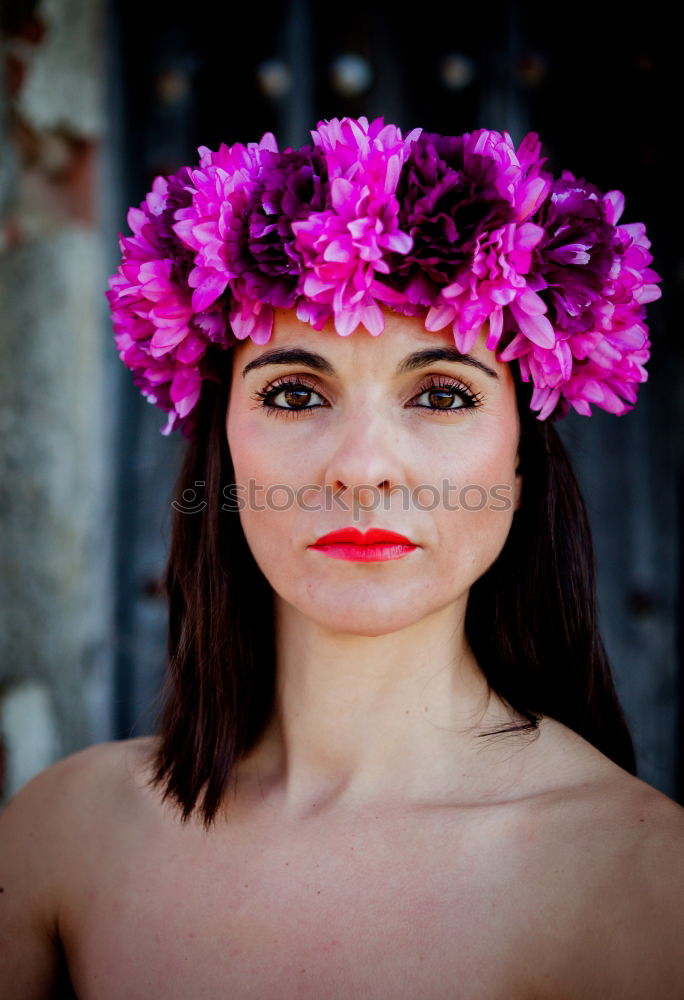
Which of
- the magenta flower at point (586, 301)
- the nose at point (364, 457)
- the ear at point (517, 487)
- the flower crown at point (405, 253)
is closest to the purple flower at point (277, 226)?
the flower crown at point (405, 253)

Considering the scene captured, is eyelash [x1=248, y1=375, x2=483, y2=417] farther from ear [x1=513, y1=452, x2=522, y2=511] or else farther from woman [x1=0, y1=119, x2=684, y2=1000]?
ear [x1=513, y1=452, x2=522, y2=511]

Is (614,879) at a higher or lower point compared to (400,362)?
lower

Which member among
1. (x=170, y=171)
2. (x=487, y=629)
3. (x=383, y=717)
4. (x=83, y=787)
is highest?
(x=170, y=171)

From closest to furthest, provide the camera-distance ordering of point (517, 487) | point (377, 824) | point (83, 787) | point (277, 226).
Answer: point (277, 226) < point (377, 824) < point (517, 487) < point (83, 787)

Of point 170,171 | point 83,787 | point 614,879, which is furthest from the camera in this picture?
point 170,171

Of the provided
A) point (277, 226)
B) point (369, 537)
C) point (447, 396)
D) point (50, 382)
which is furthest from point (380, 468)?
point (50, 382)

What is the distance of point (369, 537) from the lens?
70.7 inches

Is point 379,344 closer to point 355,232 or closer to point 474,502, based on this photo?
point 355,232

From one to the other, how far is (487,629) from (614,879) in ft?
2.17

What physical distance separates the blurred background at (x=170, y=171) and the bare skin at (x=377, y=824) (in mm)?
950

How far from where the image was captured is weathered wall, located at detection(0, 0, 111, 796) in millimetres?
2809

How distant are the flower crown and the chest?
37.7 inches

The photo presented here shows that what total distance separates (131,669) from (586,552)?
1661 mm

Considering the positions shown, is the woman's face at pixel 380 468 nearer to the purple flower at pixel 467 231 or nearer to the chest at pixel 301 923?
the purple flower at pixel 467 231
